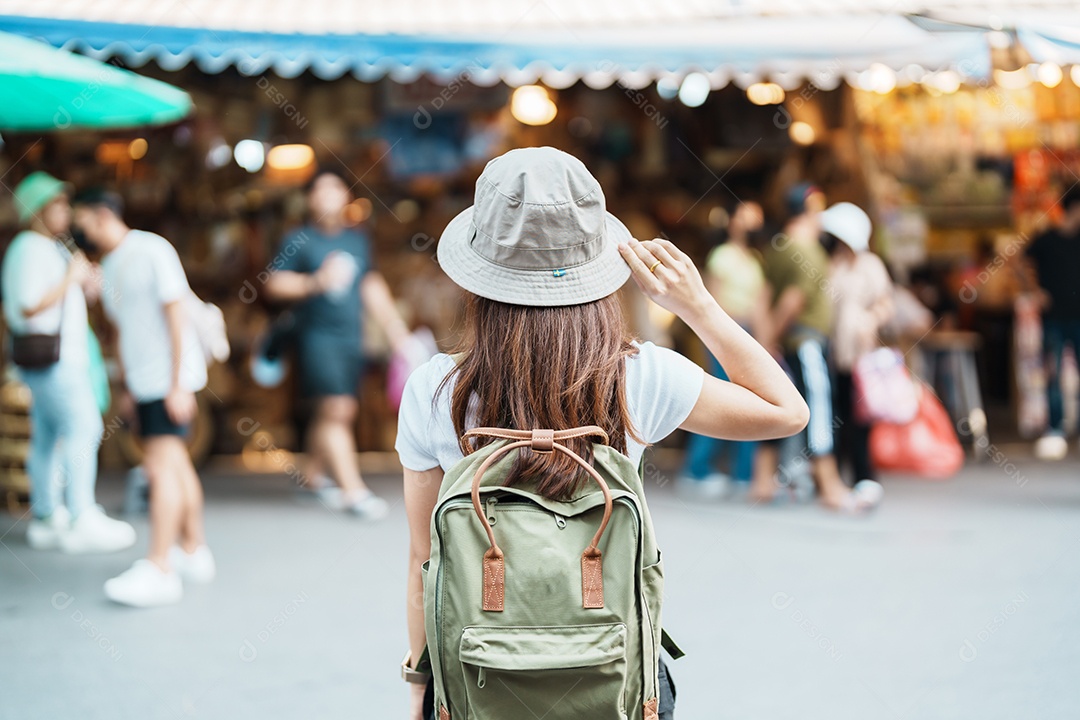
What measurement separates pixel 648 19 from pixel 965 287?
5.35 meters

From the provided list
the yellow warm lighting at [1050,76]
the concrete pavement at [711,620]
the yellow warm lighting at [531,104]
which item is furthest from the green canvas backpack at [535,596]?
the yellow warm lighting at [1050,76]

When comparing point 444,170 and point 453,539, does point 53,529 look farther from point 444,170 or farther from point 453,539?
point 453,539

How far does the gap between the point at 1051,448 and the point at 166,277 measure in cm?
668

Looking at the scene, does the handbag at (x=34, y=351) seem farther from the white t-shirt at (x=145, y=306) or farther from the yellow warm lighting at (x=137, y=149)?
the yellow warm lighting at (x=137, y=149)

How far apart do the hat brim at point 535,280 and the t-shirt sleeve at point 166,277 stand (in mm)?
3493

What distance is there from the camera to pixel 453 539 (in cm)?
182

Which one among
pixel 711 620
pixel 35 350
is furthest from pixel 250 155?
pixel 711 620

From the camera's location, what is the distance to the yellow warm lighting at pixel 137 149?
29.9 ft

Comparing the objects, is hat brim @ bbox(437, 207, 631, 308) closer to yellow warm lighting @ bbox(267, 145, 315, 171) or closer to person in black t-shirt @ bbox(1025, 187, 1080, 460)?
yellow warm lighting @ bbox(267, 145, 315, 171)

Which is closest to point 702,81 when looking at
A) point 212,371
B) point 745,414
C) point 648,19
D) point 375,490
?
point 648,19

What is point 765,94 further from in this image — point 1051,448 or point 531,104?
point 1051,448

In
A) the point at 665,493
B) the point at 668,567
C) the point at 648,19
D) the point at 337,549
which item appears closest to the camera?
the point at 668,567

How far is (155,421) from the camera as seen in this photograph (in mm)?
5227

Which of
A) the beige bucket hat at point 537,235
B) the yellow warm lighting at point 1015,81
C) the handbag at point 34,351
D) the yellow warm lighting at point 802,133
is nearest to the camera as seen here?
the beige bucket hat at point 537,235
